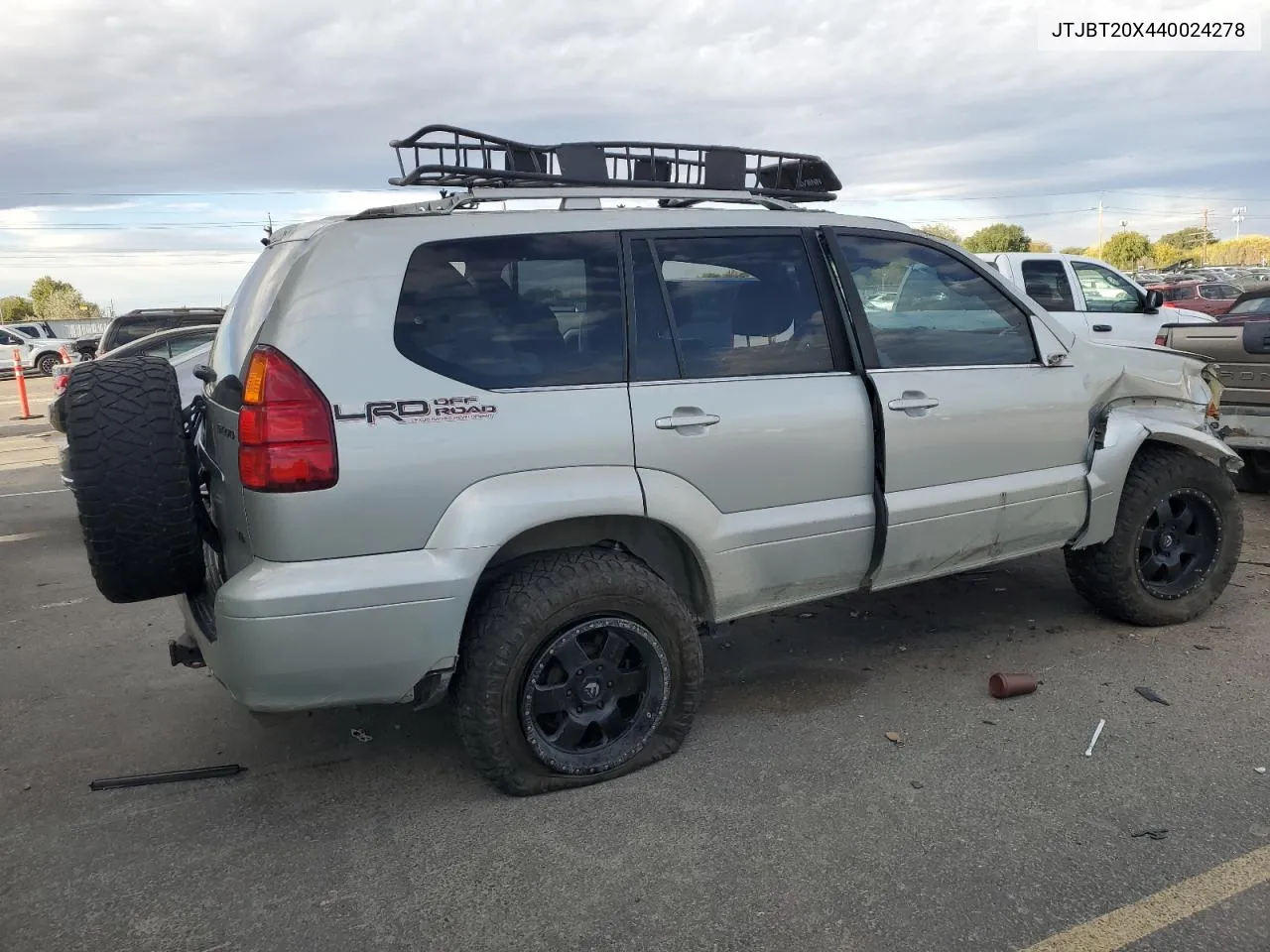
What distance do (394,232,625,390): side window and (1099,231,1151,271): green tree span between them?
84607 mm

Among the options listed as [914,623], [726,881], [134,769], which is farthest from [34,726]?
[914,623]

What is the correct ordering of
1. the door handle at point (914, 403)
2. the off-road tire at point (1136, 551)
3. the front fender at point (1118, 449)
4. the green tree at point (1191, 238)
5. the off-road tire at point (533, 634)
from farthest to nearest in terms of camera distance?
the green tree at point (1191, 238), the off-road tire at point (1136, 551), the front fender at point (1118, 449), the door handle at point (914, 403), the off-road tire at point (533, 634)

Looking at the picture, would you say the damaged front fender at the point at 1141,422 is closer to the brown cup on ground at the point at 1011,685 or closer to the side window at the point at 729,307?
the brown cup on ground at the point at 1011,685

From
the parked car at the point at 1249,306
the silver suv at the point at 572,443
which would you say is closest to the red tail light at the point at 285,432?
the silver suv at the point at 572,443

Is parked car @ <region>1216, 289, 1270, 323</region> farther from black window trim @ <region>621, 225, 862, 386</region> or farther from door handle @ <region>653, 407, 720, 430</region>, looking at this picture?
door handle @ <region>653, 407, 720, 430</region>

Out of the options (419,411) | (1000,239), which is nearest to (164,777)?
(419,411)

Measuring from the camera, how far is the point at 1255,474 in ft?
24.6

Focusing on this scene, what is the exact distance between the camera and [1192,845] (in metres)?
2.89

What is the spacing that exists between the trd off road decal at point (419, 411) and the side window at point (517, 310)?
0.08 meters

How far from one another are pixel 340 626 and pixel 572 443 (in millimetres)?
894

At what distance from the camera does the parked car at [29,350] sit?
29.4 meters

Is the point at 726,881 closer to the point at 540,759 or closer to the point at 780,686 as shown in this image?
the point at 540,759

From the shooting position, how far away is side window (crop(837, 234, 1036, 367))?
3871 mm

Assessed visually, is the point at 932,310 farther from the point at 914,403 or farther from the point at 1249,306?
the point at 1249,306
